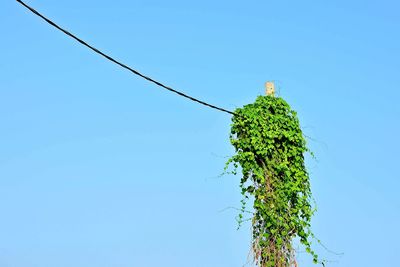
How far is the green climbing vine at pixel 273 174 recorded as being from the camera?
976 cm

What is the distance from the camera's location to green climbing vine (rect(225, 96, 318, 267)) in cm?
976

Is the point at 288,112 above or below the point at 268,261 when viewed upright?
above

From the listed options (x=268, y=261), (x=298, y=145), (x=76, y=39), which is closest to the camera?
(x=76, y=39)

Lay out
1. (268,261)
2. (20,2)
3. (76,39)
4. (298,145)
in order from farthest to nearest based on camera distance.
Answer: (298,145) → (268,261) → (76,39) → (20,2)

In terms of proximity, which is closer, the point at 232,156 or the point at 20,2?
the point at 20,2

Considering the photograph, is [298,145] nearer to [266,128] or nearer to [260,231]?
[266,128]

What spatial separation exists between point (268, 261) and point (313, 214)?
1009 millimetres

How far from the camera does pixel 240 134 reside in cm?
1015

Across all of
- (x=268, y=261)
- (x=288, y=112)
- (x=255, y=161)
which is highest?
(x=288, y=112)

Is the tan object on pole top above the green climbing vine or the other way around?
above

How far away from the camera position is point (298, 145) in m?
10.3

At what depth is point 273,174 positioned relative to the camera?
10.0m

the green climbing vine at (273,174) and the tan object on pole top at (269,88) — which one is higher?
the tan object on pole top at (269,88)

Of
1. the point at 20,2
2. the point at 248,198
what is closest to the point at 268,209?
the point at 248,198
